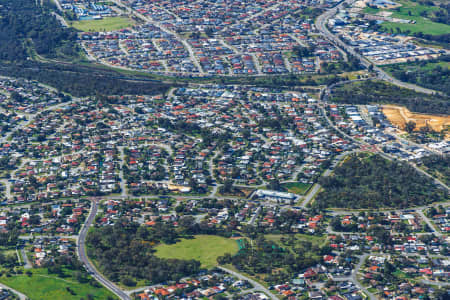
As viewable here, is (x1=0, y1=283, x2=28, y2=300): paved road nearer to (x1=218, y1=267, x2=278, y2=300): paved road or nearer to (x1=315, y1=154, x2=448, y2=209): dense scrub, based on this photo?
(x1=218, y1=267, x2=278, y2=300): paved road

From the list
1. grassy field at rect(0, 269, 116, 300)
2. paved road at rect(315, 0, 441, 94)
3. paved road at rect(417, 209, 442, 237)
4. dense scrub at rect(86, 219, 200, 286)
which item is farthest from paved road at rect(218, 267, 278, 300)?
paved road at rect(315, 0, 441, 94)

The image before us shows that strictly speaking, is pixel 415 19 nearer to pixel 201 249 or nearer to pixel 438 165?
pixel 438 165

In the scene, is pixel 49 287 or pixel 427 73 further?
pixel 427 73

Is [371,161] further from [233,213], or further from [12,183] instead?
[12,183]

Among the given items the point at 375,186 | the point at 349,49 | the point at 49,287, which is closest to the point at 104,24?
the point at 349,49

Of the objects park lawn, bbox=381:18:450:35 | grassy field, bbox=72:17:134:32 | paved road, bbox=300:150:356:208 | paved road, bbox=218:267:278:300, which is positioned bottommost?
paved road, bbox=300:150:356:208

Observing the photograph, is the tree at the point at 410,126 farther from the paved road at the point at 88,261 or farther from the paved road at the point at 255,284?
the paved road at the point at 88,261
